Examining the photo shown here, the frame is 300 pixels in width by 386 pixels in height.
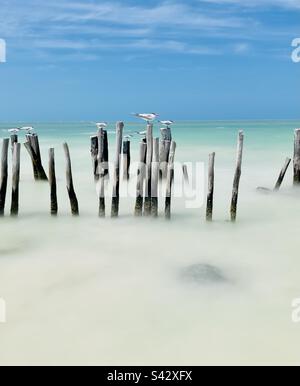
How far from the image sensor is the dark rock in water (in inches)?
267

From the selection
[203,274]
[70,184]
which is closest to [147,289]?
[203,274]

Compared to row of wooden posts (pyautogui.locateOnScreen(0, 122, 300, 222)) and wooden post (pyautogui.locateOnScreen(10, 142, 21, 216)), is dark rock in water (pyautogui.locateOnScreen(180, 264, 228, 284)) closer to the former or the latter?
row of wooden posts (pyautogui.locateOnScreen(0, 122, 300, 222))

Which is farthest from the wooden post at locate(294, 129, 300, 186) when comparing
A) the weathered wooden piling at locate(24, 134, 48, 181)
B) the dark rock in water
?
the weathered wooden piling at locate(24, 134, 48, 181)

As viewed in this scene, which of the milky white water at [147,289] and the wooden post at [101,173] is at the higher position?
the wooden post at [101,173]

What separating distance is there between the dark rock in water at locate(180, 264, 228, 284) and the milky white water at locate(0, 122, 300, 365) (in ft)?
0.39

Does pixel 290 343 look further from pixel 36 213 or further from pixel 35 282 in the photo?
pixel 36 213

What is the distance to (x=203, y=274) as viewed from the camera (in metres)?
6.99

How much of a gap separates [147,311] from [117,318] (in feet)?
1.27

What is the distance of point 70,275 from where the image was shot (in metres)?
7.08

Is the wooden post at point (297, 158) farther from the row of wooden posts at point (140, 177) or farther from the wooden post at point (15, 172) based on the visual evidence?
the wooden post at point (15, 172)

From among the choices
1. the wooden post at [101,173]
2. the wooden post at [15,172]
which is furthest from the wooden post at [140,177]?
the wooden post at [15,172]

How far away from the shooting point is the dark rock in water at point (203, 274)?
677 cm

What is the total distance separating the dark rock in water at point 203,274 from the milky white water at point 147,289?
0.12 meters

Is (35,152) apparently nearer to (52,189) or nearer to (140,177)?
(52,189)
